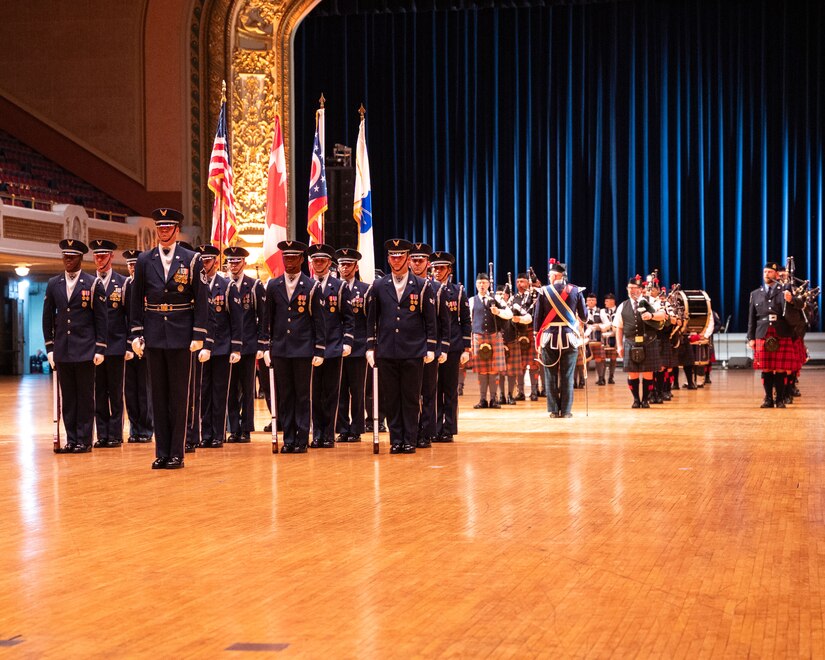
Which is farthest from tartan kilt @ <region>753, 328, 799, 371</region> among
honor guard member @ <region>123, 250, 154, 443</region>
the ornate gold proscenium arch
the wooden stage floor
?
the ornate gold proscenium arch

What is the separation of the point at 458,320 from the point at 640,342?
436 cm

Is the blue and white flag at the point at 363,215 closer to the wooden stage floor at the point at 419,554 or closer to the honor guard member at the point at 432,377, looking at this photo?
the honor guard member at the point at 432,377

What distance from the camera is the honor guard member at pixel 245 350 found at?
1019cm

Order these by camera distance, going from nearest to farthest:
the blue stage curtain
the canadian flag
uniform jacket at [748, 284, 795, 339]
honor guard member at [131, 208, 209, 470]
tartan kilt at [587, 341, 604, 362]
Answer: honor guard member at [131, 208, 209, 470]
uniform jacket at [748, 284, 795, 339]
the canadian flag
tartan kilt at [587, 341, 604, 362]
the blue stage curtain

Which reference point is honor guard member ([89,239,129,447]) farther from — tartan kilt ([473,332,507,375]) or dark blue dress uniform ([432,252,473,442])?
tartan kilt ([473,332,507,375])

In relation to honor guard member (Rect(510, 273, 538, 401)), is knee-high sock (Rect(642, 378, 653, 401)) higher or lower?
lower

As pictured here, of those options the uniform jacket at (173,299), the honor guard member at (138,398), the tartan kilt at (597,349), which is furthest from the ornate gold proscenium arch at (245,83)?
the uniform jacket at (173,299)

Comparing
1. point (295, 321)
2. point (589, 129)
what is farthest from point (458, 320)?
point (589, 129)

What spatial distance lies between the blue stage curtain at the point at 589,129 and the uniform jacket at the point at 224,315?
1869 cm

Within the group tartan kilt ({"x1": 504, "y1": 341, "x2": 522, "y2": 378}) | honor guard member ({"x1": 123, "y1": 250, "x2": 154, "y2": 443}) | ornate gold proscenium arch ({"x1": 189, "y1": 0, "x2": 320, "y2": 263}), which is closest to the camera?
honor guard member ({"x1": 123, "y1": 250, "x2": 154, "y2": 443})

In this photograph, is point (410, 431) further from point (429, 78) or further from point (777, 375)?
point (429, 78)

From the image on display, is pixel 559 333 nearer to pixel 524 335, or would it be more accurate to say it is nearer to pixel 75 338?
pixel 524 335

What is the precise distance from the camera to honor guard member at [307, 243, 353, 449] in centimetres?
947

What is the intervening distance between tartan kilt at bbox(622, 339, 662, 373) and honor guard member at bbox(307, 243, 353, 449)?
219 inches
